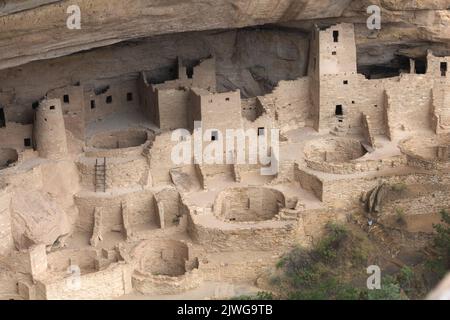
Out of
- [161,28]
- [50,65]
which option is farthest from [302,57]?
[50,65]

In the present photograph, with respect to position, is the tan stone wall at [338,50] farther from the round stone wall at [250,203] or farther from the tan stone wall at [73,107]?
the tan stone wall at [73,107]

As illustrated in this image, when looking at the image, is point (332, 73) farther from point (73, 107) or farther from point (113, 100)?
point (73, 107)

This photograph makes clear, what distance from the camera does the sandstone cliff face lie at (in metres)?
13.5

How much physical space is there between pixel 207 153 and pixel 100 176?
253cm

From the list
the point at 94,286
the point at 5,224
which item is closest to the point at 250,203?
the point at 94,286

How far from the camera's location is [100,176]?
17094 mm

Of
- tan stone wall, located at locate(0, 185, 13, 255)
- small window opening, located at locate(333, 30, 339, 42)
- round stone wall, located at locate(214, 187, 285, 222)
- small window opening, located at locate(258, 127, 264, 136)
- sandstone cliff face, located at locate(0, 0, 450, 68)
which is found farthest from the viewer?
small window opening, located at locate(333, 30, 339, 42)

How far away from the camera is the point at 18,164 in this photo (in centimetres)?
1672

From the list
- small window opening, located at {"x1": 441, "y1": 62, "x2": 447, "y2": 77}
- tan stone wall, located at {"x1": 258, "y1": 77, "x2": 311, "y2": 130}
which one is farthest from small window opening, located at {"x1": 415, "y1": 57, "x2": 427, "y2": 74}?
tan stone wall, located at {"x1": 258, "y1": 77, "x2": 311, "y2": 130}

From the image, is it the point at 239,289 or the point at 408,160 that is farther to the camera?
the point at 408,160

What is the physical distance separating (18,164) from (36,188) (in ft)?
2.28

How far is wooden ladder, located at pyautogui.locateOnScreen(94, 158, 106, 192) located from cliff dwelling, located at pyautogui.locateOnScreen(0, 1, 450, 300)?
29 millimetres

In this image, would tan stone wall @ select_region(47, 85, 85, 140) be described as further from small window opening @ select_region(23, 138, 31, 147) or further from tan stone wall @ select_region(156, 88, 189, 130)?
tan stone wall @ select_region(156, 88, 189, 130)

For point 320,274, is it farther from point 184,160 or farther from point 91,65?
point 91,65
